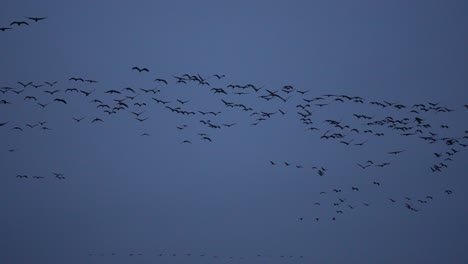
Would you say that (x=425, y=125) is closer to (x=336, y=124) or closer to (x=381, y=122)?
(x=381, y=122)

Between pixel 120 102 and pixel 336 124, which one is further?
pixel 336 124

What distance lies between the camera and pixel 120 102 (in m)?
26.6

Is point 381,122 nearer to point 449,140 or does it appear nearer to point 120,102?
point 449,140

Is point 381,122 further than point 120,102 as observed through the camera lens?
Yes

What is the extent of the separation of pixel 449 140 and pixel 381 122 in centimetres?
437

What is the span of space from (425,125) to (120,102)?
18.0 m

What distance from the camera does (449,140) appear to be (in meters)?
29.4

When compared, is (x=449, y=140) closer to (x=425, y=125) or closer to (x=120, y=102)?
(x=425, y=125)

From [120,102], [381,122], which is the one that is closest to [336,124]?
[381,122]

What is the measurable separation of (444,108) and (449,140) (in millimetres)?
2037

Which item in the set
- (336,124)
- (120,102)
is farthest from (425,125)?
(120,102)

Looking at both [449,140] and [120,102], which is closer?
[120,102]

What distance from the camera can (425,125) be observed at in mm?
30062

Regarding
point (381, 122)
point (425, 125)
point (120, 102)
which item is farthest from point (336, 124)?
point (120, 102)
